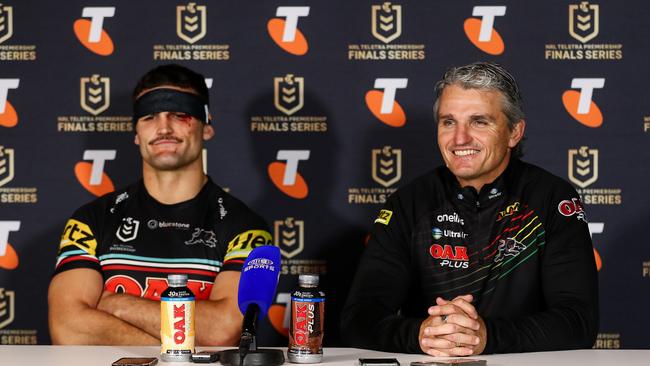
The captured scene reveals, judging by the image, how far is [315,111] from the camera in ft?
11.0

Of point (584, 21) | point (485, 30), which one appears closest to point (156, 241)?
point (485, 30)

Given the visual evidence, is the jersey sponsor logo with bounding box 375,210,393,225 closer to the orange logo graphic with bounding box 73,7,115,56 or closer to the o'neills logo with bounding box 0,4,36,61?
the orange logo graphic with bounding box 73,7,115,56

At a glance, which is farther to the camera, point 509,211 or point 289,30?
point 289,30

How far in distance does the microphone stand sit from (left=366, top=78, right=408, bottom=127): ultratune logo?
1.65m

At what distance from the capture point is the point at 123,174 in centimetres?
338

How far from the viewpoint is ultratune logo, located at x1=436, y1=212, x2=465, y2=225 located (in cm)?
248

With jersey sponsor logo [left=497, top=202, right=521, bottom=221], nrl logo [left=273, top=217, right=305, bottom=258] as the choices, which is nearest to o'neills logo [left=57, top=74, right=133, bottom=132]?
nrl logo [left=273, top=217, right=305, bottom=258]

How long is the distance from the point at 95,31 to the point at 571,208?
2.00 metres

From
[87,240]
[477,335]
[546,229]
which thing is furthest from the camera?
[87,240]

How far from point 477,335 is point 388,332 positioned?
22 cm

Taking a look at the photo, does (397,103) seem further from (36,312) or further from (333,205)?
(36,312)

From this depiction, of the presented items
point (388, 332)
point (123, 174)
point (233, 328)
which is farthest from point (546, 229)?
point (123, 174)

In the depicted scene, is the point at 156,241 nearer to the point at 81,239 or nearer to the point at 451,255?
the point at 81,239

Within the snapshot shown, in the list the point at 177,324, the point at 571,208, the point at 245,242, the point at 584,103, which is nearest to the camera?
the point at 177,324
